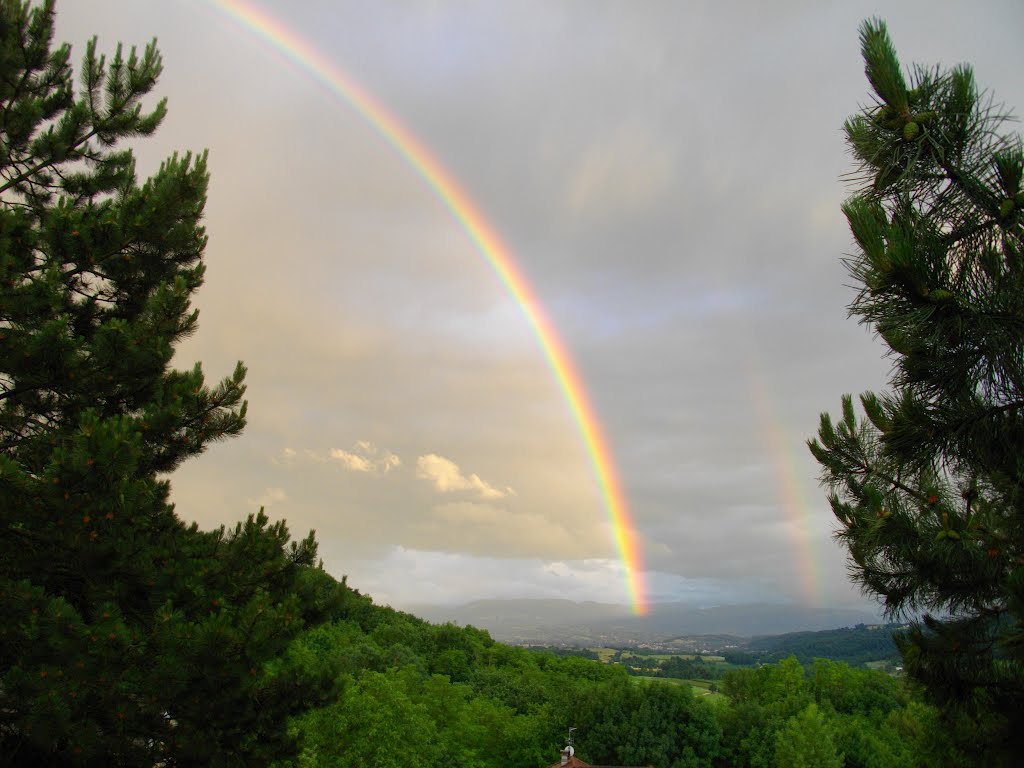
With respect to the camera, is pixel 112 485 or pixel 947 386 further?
pixel 112 485

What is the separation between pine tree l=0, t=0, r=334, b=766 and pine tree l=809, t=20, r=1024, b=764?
20.2 ft

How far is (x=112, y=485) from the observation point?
5980 mm

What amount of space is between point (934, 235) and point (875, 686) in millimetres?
64456

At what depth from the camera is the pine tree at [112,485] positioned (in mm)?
5773

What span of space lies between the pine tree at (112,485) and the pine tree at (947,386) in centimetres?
617

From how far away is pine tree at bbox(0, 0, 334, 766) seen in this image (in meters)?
5.77

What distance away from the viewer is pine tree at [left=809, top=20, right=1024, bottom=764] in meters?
4.02

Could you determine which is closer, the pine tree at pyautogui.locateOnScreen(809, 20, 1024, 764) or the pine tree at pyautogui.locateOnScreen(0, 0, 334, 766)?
the pine tree at pyautogui.locateOnScreen(809, 20, 1024, 764)

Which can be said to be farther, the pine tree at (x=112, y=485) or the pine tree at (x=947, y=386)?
the pine tree at (x=112, y=485)

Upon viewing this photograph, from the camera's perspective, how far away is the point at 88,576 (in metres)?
6.25

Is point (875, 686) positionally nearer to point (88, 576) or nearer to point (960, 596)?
point (960, 596)

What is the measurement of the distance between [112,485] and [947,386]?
24.1 ft

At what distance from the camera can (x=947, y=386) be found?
15.1 ft

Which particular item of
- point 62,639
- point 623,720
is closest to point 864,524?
point 62,639
